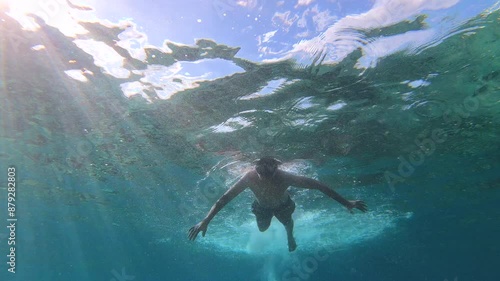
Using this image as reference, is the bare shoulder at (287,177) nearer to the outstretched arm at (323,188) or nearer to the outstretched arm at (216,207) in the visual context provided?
the outstretched arm at (323,188)

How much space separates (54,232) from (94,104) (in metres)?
31.4

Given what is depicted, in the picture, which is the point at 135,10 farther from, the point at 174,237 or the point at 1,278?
the point at 1,278

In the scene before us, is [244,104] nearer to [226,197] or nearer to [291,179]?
[291,179]

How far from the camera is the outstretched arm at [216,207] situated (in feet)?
23.2

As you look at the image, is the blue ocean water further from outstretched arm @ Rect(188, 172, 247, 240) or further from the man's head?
outstretched arm @ Rect(188, 172, 247, 240)

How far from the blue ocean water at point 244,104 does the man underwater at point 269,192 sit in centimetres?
330

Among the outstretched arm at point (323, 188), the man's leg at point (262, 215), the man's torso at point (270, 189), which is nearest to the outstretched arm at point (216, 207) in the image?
the man's torso at point (270, 189)

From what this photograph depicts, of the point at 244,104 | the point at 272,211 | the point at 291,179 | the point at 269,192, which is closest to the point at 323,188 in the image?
the point at 291,179

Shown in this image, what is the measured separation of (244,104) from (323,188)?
514 cm

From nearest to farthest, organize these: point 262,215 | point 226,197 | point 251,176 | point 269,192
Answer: point 226,197 < point 251,176 < point 269,192 < point 262,215

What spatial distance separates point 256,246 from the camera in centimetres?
4191

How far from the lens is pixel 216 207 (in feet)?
26.2

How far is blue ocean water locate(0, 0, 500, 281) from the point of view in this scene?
331 inches

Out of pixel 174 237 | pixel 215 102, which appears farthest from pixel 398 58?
pixel 174 237
